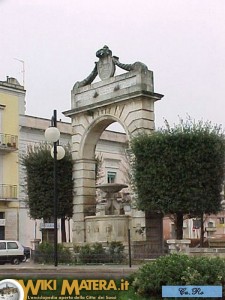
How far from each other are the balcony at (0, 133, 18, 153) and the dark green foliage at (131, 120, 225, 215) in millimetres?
19671

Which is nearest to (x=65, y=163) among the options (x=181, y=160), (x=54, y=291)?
(x=181, y=160)

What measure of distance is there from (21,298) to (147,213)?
41.5 feet

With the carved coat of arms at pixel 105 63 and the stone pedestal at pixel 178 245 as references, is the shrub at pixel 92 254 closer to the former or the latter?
the stone pedestal at pixel 178 245

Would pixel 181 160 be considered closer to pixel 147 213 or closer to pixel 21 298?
pixel 147 213

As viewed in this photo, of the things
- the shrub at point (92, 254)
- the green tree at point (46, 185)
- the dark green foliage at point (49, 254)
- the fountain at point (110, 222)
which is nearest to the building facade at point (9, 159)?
the green tree at point (46, 185)

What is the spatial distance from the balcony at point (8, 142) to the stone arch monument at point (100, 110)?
588 inches

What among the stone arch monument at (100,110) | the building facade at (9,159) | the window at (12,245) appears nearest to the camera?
the stone arch monument at (100,110)

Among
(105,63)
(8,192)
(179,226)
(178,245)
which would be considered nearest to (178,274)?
(178,245)

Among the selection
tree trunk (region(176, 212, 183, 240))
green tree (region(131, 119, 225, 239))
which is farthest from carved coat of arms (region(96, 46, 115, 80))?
tree trunk (region(176, 212, 183, 240))

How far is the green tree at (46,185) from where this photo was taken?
23984 mm

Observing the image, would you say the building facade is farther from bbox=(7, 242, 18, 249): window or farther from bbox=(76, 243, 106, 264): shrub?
bbox=(76, 243, 106, 264): shrub

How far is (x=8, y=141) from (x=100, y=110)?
17.4 m

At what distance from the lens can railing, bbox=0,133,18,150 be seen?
39.0 m

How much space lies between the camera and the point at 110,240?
21.8 meters
